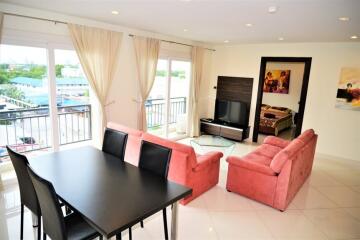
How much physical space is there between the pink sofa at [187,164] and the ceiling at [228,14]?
1.76 metres

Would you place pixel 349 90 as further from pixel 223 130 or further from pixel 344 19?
pixel 223 130

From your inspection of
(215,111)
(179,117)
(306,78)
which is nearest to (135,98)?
(179,117)

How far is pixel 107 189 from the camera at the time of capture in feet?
6.53

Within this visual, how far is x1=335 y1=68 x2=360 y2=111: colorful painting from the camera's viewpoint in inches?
193

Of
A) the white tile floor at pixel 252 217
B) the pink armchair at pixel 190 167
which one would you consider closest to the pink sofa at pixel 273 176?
the white tile floor at pixel 252 217

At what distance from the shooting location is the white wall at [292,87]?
296 inches

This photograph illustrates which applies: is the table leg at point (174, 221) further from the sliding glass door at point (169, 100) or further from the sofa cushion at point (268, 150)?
the sliding glass door at point (169, 100)

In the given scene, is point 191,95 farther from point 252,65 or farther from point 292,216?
point 292,216

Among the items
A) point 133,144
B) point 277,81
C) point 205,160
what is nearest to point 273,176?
point 205,160

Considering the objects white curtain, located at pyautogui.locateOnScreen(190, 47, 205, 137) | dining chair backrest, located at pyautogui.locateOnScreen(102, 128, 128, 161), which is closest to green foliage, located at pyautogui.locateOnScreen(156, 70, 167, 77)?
white curtain, located at pyautogui.locateOnScreen(190, 47, 205, 137)

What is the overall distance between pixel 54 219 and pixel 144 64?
3774mm

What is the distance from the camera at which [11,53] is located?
3.40 m

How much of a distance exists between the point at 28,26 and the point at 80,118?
6.87ft

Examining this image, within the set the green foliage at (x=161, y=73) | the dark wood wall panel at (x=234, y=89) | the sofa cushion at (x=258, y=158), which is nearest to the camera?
the sofa cushion at (x=258, y=158)
